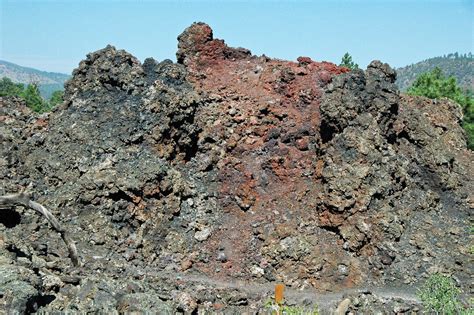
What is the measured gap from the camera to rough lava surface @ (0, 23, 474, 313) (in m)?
17.2

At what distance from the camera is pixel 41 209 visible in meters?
14.9

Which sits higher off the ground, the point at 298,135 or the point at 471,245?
the point at 298,135

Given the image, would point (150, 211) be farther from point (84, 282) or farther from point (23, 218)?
point (84, 282)

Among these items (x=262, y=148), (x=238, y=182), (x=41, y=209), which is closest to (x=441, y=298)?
(x=238, y=182)

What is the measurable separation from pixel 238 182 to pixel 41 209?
806 centimetres

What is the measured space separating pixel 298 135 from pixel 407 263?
268 inches

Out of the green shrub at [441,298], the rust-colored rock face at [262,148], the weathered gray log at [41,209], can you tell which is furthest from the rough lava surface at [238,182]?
the green shrub at [441,298]

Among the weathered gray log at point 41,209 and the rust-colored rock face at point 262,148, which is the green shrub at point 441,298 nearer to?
the rust-colored rock face at point 262,148

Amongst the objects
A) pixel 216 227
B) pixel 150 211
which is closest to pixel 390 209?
pixel 216 227

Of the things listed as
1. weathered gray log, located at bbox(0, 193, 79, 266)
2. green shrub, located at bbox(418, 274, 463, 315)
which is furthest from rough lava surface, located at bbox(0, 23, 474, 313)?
green shrub, located at bbox(418, 274, 463, 315)

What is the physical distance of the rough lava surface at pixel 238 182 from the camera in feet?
56.5

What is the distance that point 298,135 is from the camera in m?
21.2

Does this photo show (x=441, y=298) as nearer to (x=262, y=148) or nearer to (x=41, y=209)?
(x=262, y=148)

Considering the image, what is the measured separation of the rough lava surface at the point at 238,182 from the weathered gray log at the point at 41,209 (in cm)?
40
